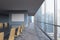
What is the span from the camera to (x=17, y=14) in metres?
19.4

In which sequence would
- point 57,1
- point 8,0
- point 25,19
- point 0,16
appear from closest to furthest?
point 57,1 → point 8,0 → point 25,19 → point 0,16

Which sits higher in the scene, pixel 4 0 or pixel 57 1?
pixel 4 0

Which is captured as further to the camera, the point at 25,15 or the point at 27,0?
the point at 25,15

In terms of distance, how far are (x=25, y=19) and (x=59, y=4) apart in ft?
44.9

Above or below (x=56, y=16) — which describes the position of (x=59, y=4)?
above

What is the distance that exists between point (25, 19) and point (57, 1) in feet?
44.2

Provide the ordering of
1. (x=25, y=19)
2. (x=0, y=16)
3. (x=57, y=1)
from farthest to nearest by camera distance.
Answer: (x=0, y=16), (x=25, y=19), (x=57, y=1)

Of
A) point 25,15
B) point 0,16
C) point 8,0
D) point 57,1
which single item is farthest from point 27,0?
point 0,16

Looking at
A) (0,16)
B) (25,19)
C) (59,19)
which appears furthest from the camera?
(0,16)

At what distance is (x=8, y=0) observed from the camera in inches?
446

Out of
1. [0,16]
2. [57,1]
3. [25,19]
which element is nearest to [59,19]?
[57,1]

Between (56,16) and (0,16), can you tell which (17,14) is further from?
(56,16)

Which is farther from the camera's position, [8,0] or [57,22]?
[8,0]

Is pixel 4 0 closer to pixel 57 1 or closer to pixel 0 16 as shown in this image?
pixel 57 1
